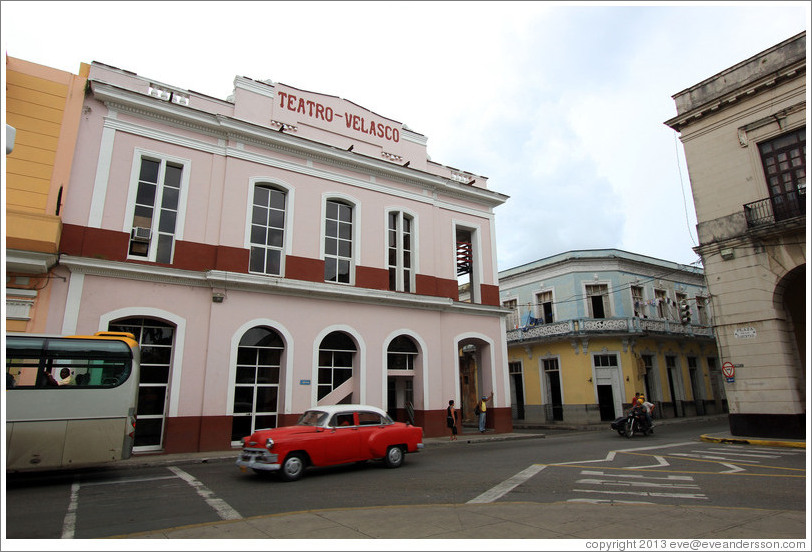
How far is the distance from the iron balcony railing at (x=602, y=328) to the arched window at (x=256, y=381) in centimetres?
1797

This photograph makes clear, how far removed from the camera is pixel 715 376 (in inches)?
1300


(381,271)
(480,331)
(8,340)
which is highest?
(381,271)

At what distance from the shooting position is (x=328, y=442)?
10.5 meters

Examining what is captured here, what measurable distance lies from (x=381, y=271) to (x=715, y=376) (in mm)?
27130

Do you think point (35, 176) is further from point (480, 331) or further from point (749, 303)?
point (749, 303)

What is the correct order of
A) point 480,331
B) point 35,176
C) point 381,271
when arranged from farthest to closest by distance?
1. point 480,331
2. point 381,271
3. point 35,176

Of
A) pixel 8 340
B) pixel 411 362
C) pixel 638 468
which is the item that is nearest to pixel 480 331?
pixel 411 362

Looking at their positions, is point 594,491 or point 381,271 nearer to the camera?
point 594,491

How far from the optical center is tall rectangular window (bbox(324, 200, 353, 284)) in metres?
18.3

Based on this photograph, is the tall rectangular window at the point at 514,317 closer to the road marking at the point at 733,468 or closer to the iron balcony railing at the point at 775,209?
the iron balcony railing at the point at 775,209

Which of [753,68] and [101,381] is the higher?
[753,68]

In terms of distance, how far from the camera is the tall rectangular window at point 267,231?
16.8 metres

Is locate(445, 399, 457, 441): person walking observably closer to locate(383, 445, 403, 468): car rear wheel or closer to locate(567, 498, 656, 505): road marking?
locate(383, 445, 403, 468): car rear wheel

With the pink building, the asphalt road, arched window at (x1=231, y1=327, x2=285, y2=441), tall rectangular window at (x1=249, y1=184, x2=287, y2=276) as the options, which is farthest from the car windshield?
tall rectangular window at (x1=249, y1=184, x2=287, y2=276)
